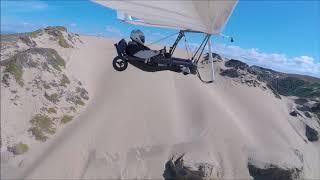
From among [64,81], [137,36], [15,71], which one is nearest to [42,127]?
[64,81]

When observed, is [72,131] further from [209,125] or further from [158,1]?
[158,1]

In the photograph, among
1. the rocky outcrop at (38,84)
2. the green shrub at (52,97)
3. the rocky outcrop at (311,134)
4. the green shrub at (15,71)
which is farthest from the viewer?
the rocky outcrop at (311,134)

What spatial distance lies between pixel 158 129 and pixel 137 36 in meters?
A: 89.2

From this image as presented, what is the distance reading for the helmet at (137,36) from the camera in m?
28.0

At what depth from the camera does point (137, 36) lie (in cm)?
2811

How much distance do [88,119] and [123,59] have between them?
84.9m

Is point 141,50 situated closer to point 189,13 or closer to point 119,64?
point 119,64

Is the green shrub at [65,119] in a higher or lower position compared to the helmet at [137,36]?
lower

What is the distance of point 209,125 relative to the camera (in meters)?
122

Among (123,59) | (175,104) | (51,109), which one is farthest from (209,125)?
(123,59)

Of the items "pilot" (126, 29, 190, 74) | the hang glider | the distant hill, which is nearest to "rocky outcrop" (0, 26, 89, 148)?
the distant hill

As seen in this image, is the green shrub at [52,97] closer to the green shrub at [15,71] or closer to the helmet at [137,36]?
the green shrub at [15,71]

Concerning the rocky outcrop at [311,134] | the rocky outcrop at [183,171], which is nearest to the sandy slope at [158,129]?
the rocky outcrop at [183,171]

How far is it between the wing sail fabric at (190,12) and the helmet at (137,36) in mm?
1719
